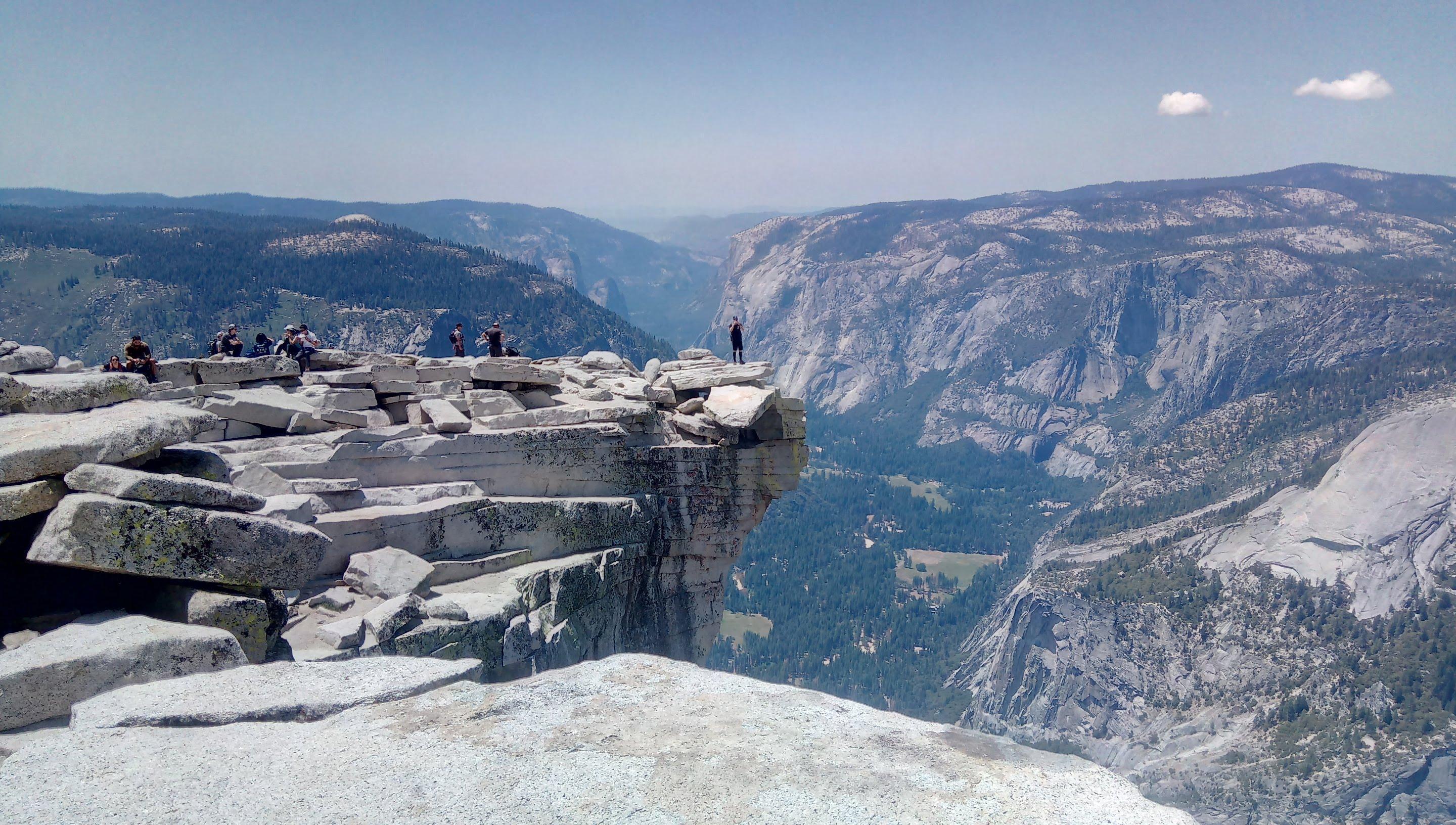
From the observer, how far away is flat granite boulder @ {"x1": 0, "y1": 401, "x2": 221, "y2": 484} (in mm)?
10750

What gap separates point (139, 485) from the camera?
1050cm

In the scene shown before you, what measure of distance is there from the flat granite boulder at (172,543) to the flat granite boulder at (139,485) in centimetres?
13

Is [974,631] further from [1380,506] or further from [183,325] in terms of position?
[183,325]

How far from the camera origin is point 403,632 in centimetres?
1341

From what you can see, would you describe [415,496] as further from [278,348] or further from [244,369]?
[278,348]

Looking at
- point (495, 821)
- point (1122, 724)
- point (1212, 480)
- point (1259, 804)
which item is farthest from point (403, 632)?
point (1212, 480)

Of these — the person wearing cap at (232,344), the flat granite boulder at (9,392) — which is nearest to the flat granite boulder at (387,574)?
the flat granite boulder at (9,392)

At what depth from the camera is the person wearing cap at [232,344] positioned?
2706 cm

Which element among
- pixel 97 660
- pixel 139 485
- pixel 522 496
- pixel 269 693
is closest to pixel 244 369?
pixel 522 496

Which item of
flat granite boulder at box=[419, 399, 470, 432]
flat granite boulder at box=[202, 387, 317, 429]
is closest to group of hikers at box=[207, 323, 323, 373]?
flat granite boulder at box=[202, 387, 317, 429]

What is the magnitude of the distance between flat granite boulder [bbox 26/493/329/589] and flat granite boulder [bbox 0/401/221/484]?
82 cm

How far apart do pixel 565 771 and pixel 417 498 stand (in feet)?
39.9

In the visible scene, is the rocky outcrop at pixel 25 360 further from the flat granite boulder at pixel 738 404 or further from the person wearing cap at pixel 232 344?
the flat granite boulder at pixel 738 404

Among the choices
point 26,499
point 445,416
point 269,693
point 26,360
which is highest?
point 26,360
